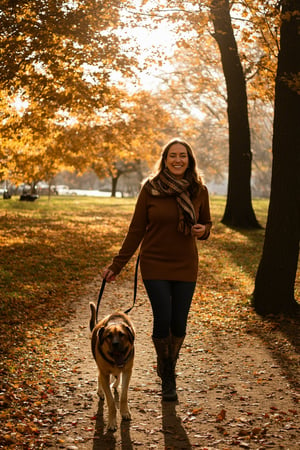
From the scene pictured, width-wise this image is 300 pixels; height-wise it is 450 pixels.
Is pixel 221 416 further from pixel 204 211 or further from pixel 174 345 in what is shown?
pixel 204 211

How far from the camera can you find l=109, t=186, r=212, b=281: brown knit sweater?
16.1 feet

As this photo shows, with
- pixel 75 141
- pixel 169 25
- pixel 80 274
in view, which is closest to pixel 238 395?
pixel 80 274

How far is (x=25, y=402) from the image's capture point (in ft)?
16.8

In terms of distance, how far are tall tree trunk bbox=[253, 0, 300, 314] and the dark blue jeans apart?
3433mm

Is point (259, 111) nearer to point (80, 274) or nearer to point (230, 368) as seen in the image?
point (80, 274)

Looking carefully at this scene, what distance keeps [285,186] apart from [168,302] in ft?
12.2

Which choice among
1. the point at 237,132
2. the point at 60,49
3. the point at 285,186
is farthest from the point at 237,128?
the point at 285,186

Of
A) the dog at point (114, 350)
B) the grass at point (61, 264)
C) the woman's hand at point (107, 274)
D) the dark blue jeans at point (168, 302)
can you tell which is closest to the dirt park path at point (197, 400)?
the dog at point (114, 350)

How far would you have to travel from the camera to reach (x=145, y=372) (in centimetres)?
614

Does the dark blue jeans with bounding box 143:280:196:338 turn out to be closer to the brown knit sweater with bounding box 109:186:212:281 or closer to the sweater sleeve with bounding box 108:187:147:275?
the brown knit sweater with bounding box 109:186:212:281

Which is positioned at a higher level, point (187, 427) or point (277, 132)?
point (277, 132)

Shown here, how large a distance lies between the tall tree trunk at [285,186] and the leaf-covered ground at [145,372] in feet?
1.59

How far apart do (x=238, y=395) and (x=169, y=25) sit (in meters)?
14.1

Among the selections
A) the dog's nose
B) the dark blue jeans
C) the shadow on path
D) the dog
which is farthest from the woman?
the dog's nose
